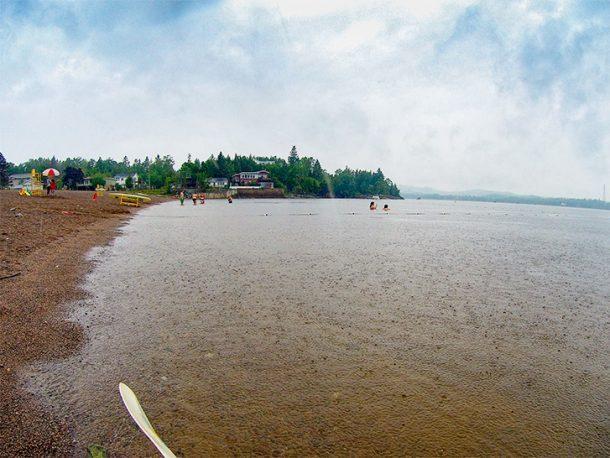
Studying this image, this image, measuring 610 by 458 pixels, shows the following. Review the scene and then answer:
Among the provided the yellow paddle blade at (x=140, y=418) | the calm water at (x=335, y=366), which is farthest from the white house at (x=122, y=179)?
the yellow paddle blade at (x=140, y=418)

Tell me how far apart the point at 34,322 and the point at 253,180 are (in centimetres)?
17822

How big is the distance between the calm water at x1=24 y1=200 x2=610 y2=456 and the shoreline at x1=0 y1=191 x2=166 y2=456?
0.98 ft

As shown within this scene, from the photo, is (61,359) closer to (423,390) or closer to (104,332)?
(104,332)

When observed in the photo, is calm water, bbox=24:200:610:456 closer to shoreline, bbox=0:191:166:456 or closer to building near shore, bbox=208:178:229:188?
shoreline, bbox=0:191:166:456

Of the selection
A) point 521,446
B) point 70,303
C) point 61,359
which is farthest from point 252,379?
point 70,303

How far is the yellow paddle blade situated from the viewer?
4.31 m

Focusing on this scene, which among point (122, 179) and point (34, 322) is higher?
point (122, 179)

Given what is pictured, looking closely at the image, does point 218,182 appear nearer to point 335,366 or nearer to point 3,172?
point 3,172

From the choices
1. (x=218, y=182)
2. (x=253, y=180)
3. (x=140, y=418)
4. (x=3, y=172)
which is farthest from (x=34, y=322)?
(x=253, y=180)

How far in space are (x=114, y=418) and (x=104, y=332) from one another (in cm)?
360

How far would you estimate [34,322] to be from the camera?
25.9 ft

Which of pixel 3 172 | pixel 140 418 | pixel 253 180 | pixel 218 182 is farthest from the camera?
pixel 253 180

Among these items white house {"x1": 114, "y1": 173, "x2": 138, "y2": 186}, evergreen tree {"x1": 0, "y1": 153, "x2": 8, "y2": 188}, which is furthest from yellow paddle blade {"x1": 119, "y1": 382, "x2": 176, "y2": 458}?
white house {"x1": 114, "y1": 173, "x2": 138, "y2": 186}

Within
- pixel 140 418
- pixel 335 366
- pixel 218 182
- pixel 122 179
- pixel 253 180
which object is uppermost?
pixel 253 180
